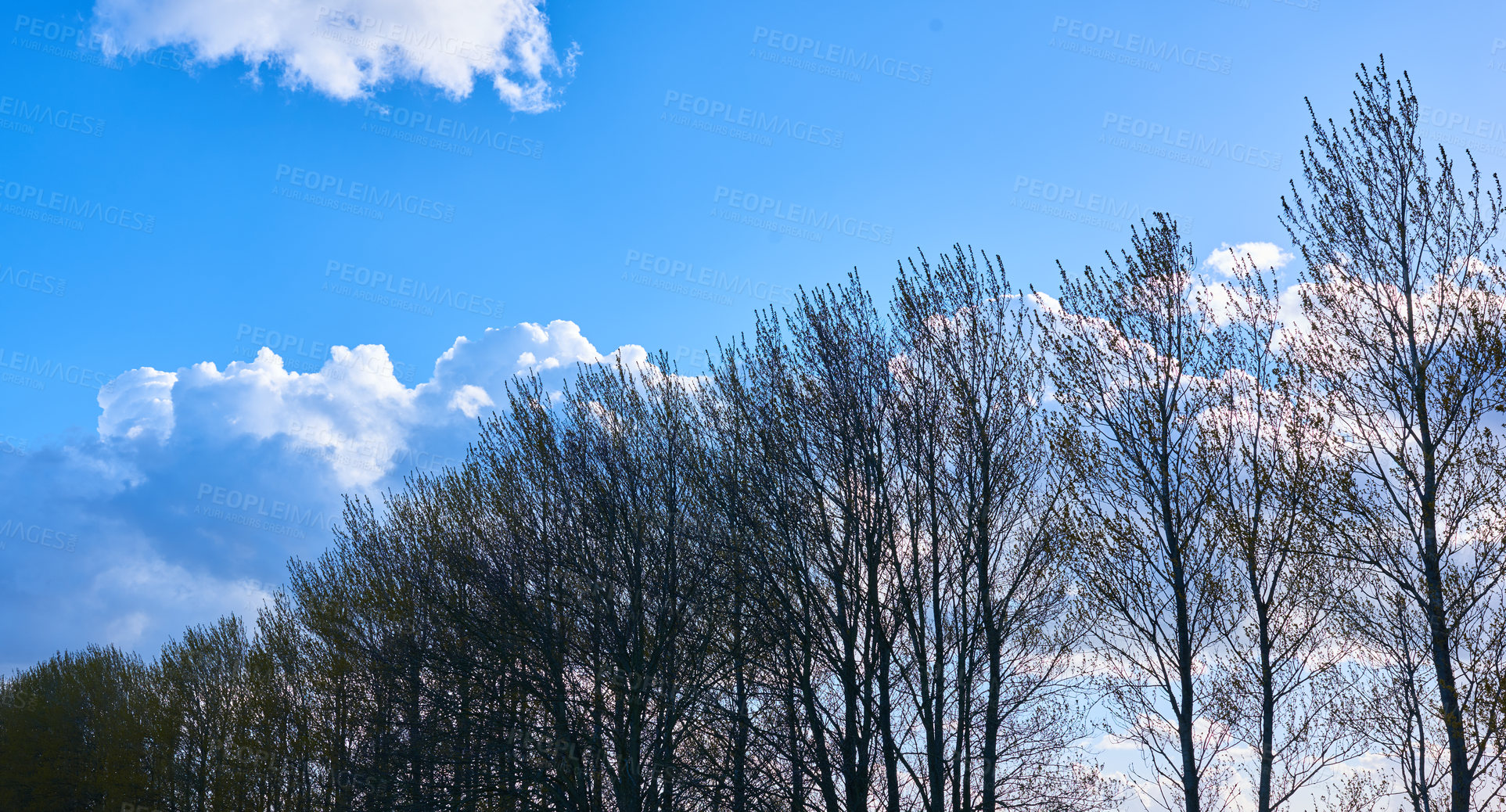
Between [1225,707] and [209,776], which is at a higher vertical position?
[1225,707]

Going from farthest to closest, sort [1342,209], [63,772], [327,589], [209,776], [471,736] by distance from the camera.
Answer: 1. [63,772]
2. [209,776]
3. [327,589]
4. [471,736]
5. [1342,209]

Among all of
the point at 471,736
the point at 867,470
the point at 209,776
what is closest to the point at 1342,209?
the point at 867,470

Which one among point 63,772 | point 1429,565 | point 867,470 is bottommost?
point 63,772

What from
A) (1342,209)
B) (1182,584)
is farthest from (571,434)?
(1342,209)

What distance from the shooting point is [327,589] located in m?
23.7

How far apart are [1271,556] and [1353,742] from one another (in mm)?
7049

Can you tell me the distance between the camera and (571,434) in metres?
16.9

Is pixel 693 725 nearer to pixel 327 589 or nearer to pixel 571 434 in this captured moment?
pixel 571 434

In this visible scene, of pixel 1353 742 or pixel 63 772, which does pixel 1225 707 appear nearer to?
pixel 1353 742

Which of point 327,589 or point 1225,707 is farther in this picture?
point 327,589

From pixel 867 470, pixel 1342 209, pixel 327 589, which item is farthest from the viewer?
pixel 327 589

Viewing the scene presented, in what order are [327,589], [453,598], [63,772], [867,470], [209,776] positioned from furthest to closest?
[63,772] → [209,776] → [327,589] → [453,598] → [867,470]

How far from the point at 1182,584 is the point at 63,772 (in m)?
45.9

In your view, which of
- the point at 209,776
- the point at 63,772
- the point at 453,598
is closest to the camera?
the point at 453,598
